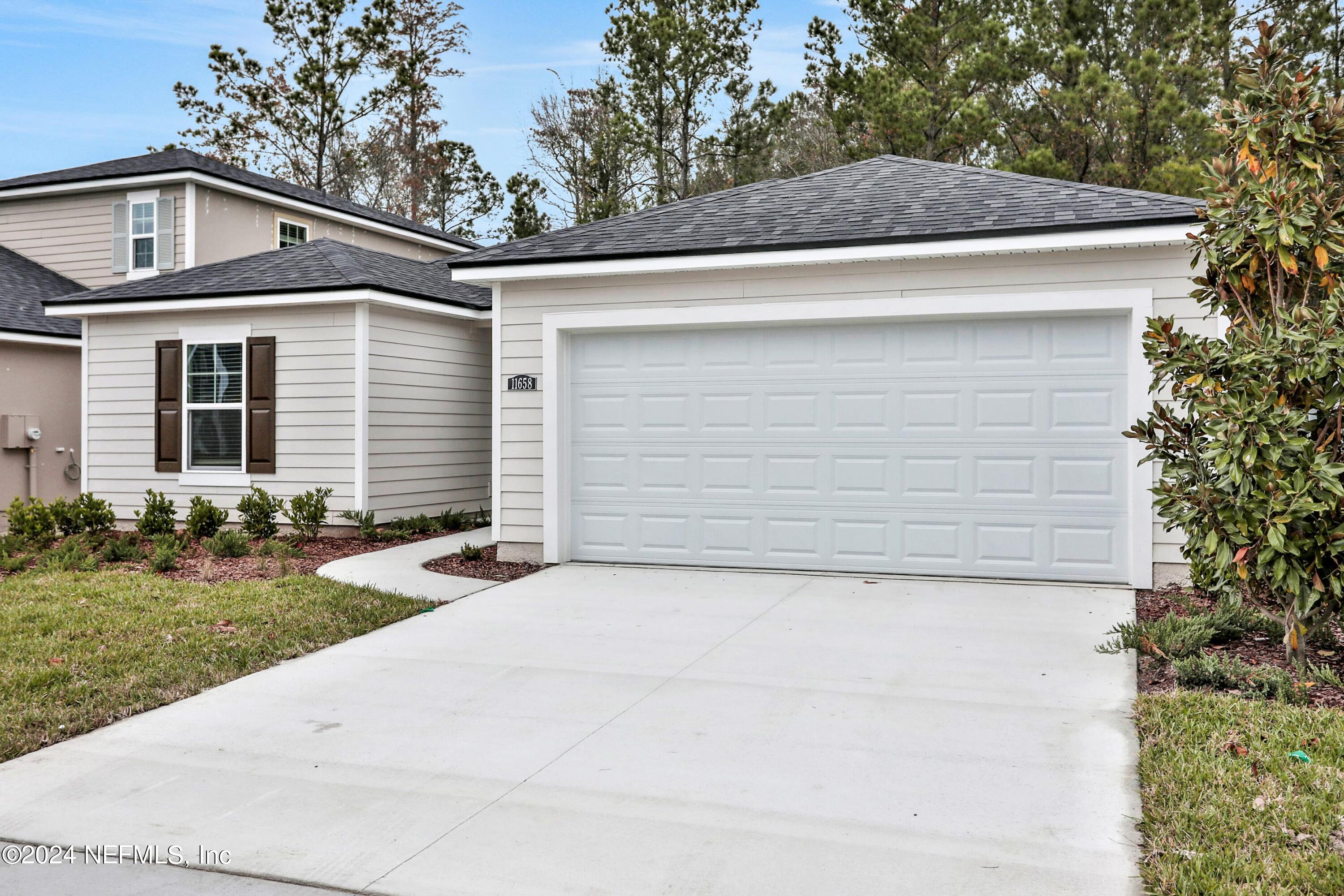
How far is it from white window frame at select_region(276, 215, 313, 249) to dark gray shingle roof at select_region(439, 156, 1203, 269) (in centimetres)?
885

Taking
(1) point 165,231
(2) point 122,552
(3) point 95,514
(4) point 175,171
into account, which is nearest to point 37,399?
(1) point 165,231

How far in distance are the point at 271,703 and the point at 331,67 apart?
2447 centimetres

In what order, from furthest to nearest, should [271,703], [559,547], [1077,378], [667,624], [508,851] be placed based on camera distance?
[559,547], [1077,378], [667,624], [271,703], [508,851]

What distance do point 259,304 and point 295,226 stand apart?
671 cm

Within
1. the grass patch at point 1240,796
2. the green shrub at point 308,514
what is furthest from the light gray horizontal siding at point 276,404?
the grass patch at point 1240,796

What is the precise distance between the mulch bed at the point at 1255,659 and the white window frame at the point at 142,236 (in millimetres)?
15038

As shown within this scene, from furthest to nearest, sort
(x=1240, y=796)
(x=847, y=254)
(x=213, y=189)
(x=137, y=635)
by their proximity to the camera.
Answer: (x=213, y=189) < (x=847, y=254) < (x=137, y=635) < (x=1240, y=796)

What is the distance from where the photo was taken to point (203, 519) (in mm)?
11195

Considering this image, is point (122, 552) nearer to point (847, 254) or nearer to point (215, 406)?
point (215, 406)

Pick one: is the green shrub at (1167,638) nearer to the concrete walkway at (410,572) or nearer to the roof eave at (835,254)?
the roof eave at (835,254)

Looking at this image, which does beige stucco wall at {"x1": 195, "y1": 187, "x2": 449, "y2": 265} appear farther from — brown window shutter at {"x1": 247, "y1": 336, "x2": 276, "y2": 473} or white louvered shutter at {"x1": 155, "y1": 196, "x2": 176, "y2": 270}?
brown window shutter at {"x1": 247, "y1": 336, "x2": 276, "y2": 473}

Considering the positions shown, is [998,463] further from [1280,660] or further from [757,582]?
[1280,660]

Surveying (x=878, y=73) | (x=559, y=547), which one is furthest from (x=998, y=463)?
(x=878, y=73)

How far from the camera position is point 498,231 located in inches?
1123
